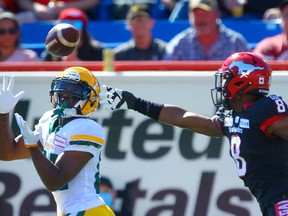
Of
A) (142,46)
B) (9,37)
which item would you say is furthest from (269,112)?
(9,37)

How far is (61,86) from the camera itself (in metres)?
5.31

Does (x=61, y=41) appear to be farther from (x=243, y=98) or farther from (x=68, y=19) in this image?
(x=68, y=19)

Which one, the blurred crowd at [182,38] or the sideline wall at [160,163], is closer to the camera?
the sideline wall at [160,163]

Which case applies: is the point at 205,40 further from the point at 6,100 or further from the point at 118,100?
the point at 6,100

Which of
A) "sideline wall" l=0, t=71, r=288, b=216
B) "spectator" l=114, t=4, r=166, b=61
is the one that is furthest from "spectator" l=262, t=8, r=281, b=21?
"sideline wall" l=0, t=71, r=288, b=216

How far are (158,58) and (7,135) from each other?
3341mm

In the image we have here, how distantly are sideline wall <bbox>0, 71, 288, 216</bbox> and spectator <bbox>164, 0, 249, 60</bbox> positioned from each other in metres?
1.42

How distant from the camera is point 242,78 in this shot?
17.5ft

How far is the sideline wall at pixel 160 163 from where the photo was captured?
22.6 feet

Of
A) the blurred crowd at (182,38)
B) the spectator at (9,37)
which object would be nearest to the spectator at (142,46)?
the blurred crowd at (182,38)

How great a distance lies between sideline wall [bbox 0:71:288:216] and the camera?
688 centimetres

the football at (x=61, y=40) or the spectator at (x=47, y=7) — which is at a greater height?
the football at (x=61, y=40)

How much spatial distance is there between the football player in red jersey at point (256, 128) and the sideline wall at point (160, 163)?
143cm

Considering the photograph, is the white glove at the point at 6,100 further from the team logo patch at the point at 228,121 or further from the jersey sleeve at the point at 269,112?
the jersey sleeve at the point at 269,112
